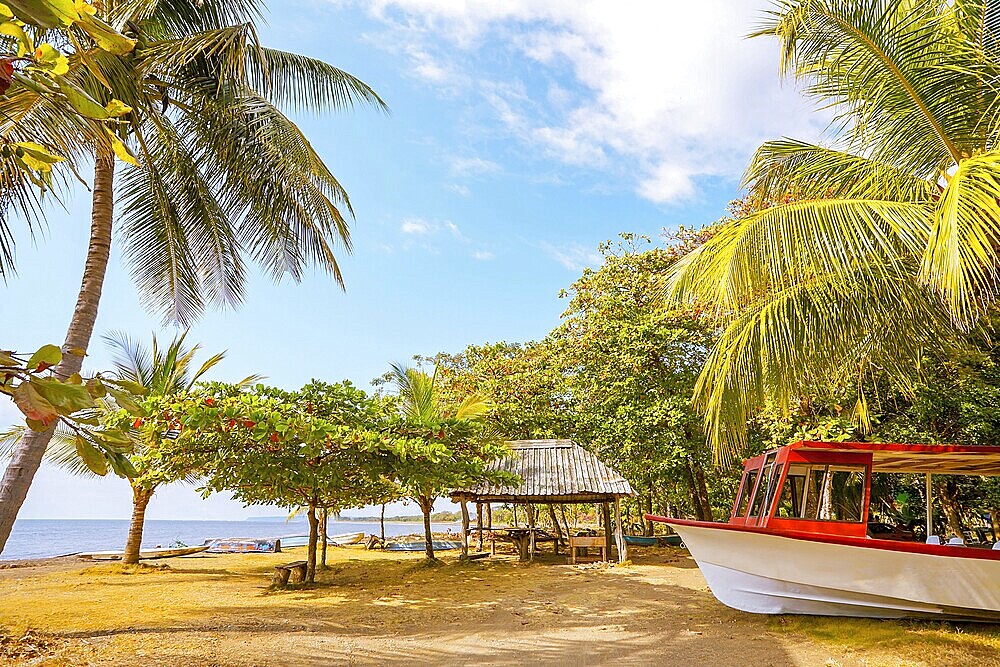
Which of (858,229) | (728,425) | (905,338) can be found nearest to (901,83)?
(858,229)

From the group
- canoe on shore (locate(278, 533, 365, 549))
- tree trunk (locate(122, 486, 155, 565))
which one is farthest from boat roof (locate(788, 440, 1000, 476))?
canoe on shore (locate(278, 533, 365, 549))

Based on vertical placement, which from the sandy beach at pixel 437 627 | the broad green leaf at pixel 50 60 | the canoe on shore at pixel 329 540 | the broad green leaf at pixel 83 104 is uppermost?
the broad green leaf at pixel 50 60

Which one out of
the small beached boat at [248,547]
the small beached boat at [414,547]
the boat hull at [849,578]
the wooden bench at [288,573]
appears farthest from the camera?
the small beached boat at [248,547]

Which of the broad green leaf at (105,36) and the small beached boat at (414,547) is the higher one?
the broad green leaf at (105,36)

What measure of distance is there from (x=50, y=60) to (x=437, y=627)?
28.3 ft

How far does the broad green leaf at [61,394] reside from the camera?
117 cm

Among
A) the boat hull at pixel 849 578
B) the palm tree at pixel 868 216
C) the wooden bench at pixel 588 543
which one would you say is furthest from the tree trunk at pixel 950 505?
the boat hull at pixel 849 578

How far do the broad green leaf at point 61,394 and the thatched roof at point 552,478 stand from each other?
14182mm

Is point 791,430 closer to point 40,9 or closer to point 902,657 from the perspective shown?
point 902,657

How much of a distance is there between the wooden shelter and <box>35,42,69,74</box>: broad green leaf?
14135 millimetres

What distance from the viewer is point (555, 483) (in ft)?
53.0

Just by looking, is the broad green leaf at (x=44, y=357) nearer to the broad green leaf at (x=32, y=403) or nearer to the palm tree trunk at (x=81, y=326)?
the broad green leaf at (x=32, y=403)

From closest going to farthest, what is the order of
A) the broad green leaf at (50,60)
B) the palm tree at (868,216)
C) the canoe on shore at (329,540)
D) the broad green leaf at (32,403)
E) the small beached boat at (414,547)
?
the broad green leaf at (32,403) < the broad green leaf at (50,60) < the palm tree at (868,216) < the small beached boat at (414,547) < the canoe on shore at (329,540)

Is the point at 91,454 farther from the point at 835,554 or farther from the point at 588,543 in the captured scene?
the point at 588,543
